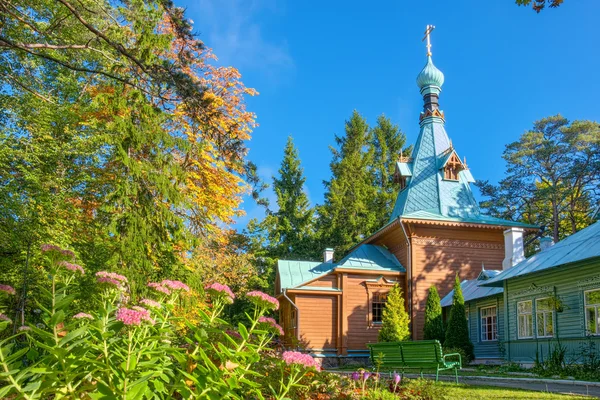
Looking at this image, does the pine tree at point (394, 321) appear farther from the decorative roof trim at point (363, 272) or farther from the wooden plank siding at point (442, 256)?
the decorative roof trim at point (363, 272)

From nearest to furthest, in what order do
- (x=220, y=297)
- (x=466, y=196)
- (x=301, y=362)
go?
(x=301, y=362) < (x=220, y=297) < (x=466, y=196)

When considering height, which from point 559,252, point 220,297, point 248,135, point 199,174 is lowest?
point 220,297

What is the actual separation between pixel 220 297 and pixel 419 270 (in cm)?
1734

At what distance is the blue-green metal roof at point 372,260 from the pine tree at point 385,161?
9629 millimetres

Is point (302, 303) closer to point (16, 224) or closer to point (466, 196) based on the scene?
point (466, 196)

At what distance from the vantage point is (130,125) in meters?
11.4

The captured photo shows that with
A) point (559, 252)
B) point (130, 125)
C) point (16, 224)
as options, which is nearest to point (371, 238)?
point (559, 252)

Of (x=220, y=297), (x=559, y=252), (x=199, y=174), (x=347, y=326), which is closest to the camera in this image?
(x=220, y=297)

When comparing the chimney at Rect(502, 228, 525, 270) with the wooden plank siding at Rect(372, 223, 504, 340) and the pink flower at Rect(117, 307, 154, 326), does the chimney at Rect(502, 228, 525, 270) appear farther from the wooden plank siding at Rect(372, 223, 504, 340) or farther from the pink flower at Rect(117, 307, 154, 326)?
the pink flower at Rect(117, 307, 154, 326)

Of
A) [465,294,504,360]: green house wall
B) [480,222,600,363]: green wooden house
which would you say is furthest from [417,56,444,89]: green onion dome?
[480,222,600,363]: green wooden house

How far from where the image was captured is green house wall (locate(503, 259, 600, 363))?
12148 millimetres

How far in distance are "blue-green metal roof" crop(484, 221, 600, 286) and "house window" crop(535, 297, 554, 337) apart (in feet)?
3.08

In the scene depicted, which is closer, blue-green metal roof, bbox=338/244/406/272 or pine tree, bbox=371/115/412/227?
blue-green metal roof, bbox=338/244/406/272

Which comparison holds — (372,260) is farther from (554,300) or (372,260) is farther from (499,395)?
(499,395)
